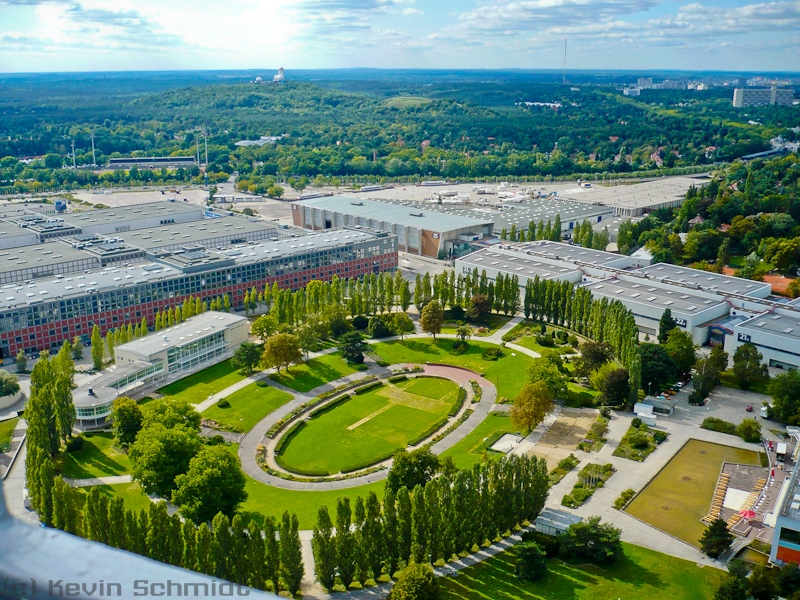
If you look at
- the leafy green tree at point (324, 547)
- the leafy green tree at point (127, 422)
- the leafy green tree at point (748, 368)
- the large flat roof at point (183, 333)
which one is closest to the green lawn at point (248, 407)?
the leafy green tree at point (127, 422)

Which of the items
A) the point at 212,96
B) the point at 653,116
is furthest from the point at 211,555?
the point at 212,96

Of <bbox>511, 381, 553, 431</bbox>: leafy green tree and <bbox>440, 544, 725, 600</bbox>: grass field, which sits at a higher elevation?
<bbox>511, 381, 553, 431</bbox>: leafy green tree

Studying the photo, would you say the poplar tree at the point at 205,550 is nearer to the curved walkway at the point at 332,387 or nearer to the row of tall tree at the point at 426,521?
the row of tall tree at the point at 426,521

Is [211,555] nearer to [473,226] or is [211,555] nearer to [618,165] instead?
[473,226]

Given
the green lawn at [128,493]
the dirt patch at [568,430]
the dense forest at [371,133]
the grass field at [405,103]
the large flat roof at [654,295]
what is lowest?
the green lawn at [128,493]

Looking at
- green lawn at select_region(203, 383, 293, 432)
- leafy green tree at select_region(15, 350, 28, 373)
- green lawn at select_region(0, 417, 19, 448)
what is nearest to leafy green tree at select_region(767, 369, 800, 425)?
green lawn at select_region(203, 383, 293, 432)

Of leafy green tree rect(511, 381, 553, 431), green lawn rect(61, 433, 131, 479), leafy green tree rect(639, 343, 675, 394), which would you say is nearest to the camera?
green lawn rect(61, 433, 131, 479)

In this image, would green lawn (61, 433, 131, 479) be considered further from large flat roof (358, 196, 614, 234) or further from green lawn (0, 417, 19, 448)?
large flat roof (358, 196, 614, 234)
